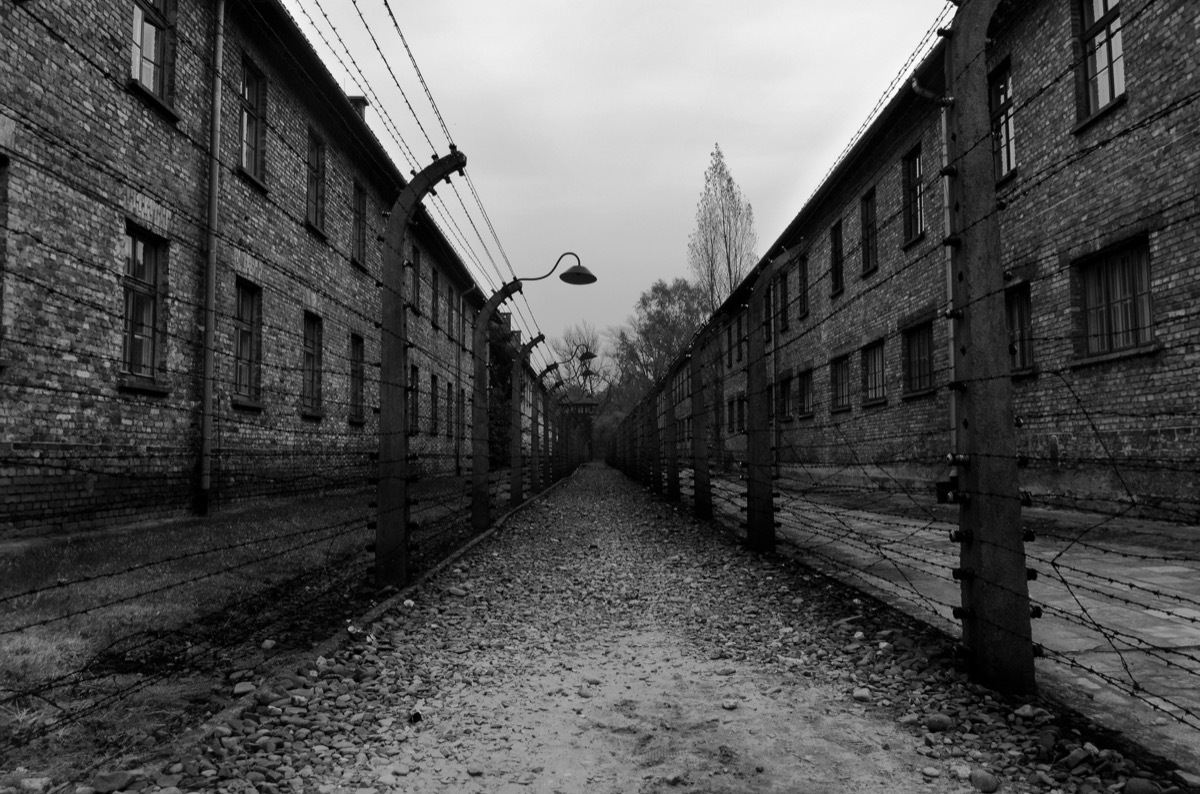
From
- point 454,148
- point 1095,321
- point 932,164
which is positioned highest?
point 932,164

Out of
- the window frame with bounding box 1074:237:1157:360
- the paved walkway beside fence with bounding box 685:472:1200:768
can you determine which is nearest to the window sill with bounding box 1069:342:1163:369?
the window frame with bounding box 1074:237:1157:360

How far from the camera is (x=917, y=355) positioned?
14.5 metres

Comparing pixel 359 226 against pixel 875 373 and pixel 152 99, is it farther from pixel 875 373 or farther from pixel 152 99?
pixel 875 373

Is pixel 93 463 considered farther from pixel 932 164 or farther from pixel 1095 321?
pixel 932 164

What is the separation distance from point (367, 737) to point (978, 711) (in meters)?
2.31

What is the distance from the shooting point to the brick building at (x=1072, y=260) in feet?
26.2

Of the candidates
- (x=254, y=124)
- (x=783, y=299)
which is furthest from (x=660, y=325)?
(x=254, y=124)

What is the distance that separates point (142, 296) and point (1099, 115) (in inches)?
448

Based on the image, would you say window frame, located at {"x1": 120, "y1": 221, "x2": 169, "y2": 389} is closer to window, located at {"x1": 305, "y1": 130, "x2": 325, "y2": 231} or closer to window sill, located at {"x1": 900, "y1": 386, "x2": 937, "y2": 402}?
window, located at {"x1": 305, "y1": 130, "x2": 325, "y2": 231}

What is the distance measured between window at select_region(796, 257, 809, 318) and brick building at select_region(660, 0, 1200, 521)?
15.7 feet

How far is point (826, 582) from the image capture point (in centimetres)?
559

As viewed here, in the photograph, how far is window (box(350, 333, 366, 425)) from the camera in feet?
50.0

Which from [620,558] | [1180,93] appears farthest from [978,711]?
[1180,93]

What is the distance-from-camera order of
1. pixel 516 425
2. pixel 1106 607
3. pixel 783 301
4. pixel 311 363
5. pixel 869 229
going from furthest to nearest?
1. pixel 783 301
2. pixel 869 229
3. pixel 311 363
4. pixel 516 425
5. pixel 1106 607
